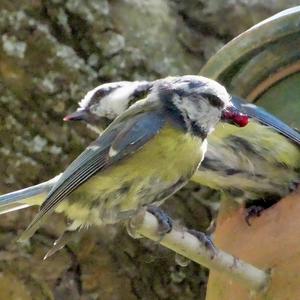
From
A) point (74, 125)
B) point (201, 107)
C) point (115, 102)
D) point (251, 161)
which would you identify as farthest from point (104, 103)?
point (201, 107)

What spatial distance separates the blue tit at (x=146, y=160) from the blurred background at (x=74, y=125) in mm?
462

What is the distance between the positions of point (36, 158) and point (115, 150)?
1.72 ft

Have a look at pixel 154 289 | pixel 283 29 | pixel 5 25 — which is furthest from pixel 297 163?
pixel 5 25

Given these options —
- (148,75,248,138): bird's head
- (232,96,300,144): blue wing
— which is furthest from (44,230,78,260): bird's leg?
(232,96,300,144): blue wing

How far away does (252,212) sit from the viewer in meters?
1.46

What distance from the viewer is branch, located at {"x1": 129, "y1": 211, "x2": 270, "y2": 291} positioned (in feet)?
3.97

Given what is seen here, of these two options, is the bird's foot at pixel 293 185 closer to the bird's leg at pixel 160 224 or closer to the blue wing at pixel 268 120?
the blue wing at pixel 268 120

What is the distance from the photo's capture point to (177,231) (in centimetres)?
122

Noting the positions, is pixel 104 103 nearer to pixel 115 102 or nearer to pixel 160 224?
pixel 115 102

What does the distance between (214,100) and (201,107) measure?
21 millimetres

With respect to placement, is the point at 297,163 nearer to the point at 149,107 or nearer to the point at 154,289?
the point at 149,107

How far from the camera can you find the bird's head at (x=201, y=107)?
1.35 m

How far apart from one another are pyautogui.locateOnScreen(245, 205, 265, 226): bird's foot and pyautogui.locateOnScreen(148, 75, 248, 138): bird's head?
6.0 inches

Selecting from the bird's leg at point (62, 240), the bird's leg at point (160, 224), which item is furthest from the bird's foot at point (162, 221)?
the bird's leg at point (62, 240)
